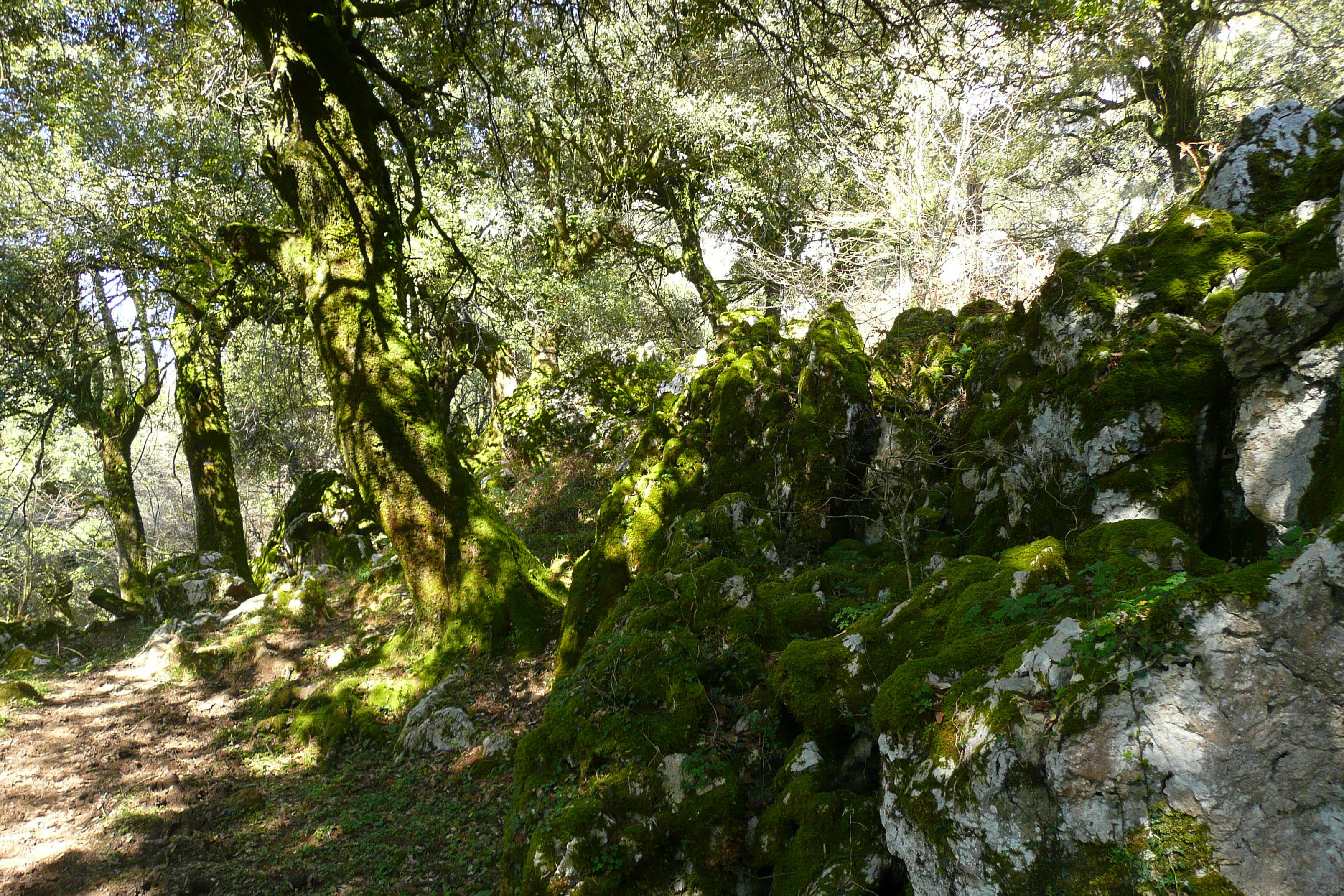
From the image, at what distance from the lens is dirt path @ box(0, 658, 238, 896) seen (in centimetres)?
477

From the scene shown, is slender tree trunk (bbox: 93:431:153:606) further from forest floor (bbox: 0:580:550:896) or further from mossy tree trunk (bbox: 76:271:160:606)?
forest floor (bbox: 0:580:550:896)

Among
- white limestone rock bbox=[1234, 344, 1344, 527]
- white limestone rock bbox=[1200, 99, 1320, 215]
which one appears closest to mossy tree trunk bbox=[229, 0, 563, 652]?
white limestone rock bbox=[1234, 344, 1344, 527]

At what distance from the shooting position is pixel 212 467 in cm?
1358

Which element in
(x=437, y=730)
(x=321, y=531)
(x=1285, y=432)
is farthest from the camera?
(x=321, y=531)

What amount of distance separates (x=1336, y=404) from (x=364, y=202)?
27.9ft

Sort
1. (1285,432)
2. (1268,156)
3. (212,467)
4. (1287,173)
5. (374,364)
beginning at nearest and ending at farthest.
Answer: (1285,432) < (1287,173) < (1268,156) < (374,364) < (212,467)

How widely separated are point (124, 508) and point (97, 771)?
986 cm

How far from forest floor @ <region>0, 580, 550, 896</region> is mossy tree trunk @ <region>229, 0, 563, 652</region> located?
870 mm

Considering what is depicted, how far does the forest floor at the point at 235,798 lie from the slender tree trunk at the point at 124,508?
623 cm

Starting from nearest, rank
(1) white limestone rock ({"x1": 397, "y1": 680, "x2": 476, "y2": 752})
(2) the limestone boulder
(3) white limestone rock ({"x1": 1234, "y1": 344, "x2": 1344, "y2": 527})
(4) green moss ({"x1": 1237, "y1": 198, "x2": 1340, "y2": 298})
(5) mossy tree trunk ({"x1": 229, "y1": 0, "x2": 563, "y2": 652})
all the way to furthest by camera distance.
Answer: (3) white limestone rock ({"x1": 1234, "y1": 344, "x2": 1344, "y2": 527})
(4) green moss ({"x1": 1237, "y1": 198, "x2": 1340, "y2": 298})
(2) the limestone boulder
(1) white limestone rock ({"x1": 397, "y1": 680, "x2": 476, "y2": 752})
(5) mossy tree trunk ({"x1": 229, "y1": 0, "x2": 563, "y2": 652})

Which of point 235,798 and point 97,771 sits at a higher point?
point 97,771

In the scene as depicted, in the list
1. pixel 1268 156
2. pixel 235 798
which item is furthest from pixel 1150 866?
pixel 235 798

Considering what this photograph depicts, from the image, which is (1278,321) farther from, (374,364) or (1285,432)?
(374,364)

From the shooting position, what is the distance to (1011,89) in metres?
12.1
